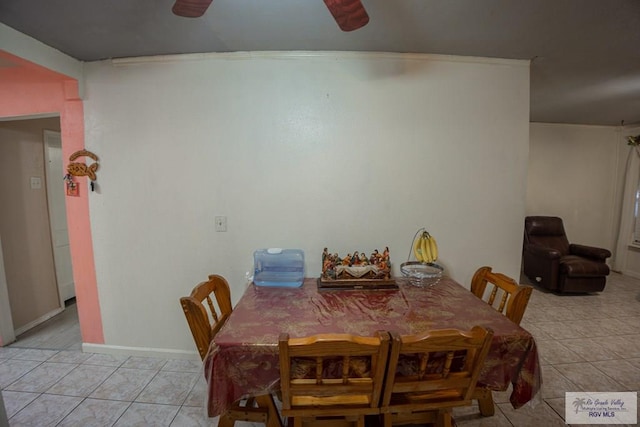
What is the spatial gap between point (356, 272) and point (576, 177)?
15.2 ft

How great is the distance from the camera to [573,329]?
2.69m

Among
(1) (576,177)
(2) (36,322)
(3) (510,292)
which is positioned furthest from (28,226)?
(1) (576,177)

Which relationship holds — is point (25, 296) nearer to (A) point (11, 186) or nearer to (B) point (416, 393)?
(A) point (11, 186)

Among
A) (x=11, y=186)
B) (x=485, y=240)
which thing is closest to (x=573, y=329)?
(x=485, y=240)

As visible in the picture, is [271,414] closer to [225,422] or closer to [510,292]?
[225,422]

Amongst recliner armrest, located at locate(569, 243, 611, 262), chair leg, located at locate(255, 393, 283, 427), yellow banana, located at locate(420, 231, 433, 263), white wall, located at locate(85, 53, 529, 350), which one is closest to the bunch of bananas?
yellow banana, located at locate(420, 231, 433, 263)

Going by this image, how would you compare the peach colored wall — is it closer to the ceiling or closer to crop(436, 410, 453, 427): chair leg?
the ceiling

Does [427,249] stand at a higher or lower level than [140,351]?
higher

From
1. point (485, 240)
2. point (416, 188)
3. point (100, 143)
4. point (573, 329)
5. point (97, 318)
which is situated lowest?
point (573, 329)

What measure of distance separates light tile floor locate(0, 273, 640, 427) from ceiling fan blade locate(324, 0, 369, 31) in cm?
196

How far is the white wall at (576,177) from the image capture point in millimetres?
4262

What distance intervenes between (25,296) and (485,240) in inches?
165

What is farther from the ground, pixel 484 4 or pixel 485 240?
pixel 484 4

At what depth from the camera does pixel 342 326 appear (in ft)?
4.38
